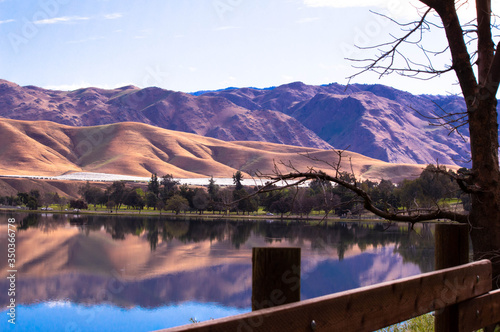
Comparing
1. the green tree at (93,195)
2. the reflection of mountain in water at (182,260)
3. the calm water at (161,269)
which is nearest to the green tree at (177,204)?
the reflection of mountain in water at (182,260)

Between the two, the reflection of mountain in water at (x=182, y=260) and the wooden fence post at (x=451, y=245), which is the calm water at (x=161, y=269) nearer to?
the reflection of mountain in water at (x=182, y=260)

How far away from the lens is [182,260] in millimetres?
47938

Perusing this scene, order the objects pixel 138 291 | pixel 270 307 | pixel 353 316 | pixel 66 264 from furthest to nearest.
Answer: pixel 66 264, pixel 138 291, pixel 353 316, pixel 270 307

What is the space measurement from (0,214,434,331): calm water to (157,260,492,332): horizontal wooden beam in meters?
29.3

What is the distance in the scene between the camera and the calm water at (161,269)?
34.6 metres

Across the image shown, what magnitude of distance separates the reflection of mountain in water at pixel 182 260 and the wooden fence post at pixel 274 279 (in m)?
35.6

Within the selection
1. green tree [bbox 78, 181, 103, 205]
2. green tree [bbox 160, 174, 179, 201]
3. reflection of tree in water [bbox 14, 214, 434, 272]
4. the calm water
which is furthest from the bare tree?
green tree [bbox 78, 181, 103, 205]

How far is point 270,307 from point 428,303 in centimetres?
127

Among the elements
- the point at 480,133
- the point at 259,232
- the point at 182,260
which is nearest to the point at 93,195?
the point at 259,232

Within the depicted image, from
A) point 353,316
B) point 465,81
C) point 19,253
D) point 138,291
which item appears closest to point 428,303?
point 353,316

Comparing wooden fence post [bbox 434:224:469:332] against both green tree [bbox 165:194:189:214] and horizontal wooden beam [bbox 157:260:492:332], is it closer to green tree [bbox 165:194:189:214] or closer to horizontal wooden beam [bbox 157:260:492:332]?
horizontal wooden beam [bbox 157:260:492:332]

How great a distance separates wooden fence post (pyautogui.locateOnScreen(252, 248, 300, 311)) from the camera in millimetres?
2279

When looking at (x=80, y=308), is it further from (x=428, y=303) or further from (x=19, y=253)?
(x=428, y=303)

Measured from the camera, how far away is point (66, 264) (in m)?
47.9
